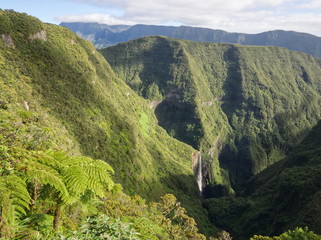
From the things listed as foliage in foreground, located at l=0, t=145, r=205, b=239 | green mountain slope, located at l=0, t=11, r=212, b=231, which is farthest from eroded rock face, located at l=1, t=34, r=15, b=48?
foliage in foreground, located at l=0, t=145, r=205, b=239

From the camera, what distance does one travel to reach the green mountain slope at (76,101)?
5650 centimetres

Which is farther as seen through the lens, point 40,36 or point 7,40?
point 40,36

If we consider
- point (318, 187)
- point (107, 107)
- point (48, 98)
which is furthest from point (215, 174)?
point (48, 98)

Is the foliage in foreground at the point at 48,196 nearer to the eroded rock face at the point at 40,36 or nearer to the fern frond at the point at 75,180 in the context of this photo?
the fern frond at the point at 75,180

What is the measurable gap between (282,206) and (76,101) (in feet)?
237

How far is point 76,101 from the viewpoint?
235 ft

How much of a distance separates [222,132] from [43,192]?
198m

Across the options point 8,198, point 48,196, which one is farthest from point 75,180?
point 8,198

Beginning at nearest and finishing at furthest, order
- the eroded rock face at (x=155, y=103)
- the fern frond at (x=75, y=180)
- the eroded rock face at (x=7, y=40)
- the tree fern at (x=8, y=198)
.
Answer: the tree fern at (x=8, y=198) → the fern frond at (x=75, y=180) → the eroded rock face at (x=7, y=40) → the eroded rock face at (x=155, y=103)

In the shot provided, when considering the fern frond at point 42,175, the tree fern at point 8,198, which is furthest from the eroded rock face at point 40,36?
the tree fern at point 8,198

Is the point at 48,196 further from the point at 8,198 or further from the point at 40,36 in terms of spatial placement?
the point at 40,36

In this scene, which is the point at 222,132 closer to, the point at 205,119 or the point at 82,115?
the point at 205,119

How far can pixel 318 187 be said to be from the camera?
2948 inches

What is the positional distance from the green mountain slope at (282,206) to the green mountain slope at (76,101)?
14.5 meters
